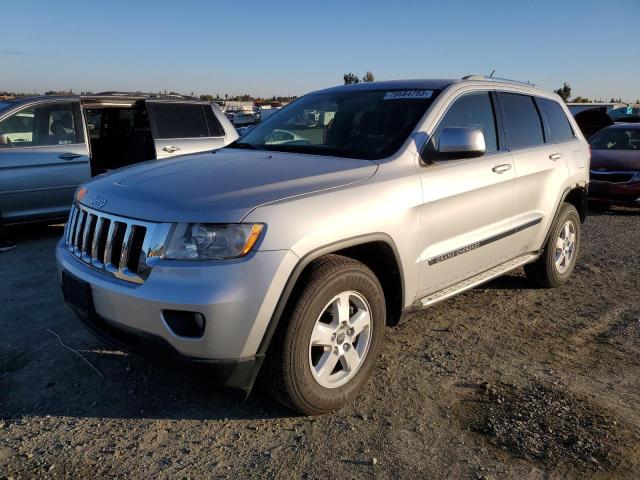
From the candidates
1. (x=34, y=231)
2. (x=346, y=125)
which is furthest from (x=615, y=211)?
(x=34, y=231)

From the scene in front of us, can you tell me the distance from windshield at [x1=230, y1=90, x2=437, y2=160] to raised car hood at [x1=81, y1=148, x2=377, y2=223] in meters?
0.27

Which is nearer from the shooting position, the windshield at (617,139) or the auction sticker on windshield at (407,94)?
the auction sticker on windshield at (407,94)

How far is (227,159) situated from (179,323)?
1353 millimetres

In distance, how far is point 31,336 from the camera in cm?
384

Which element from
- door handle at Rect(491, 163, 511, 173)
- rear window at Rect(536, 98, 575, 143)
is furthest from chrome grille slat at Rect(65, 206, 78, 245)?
rear window at Rect(536, 98, 575, 143)

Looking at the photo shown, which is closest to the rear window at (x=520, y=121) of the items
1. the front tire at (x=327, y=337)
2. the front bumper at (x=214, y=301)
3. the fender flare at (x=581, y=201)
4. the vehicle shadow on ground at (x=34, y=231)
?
the fender flare at (x=581, y=201)

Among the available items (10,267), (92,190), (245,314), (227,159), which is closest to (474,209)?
(227,159)

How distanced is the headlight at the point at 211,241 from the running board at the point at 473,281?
1.34 m

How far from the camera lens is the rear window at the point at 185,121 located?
7.50 meters

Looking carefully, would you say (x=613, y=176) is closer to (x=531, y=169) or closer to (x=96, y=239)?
(x=531, y=169)

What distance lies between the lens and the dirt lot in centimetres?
250

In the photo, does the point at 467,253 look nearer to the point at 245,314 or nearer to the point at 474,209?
the point at 474,209

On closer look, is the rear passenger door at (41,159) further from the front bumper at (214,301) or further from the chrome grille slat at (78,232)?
the front bumper at (214,301)

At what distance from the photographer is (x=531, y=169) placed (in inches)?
170
